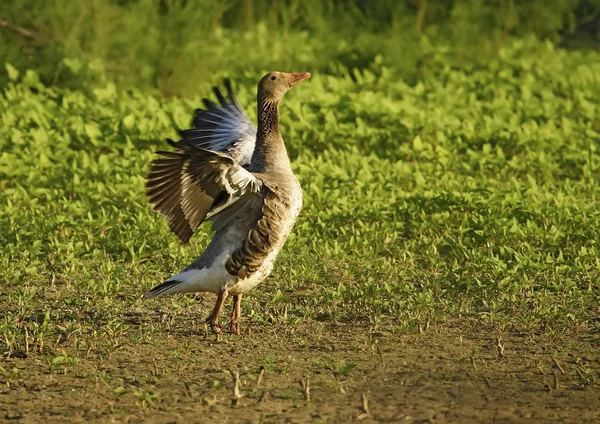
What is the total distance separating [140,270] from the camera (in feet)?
23.3

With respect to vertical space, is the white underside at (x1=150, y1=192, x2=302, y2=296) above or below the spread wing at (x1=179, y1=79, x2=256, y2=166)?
below

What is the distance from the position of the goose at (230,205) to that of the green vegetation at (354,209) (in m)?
0.30

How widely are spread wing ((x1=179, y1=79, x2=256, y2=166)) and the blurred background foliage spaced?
4.16m

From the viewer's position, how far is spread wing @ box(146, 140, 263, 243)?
5.48m

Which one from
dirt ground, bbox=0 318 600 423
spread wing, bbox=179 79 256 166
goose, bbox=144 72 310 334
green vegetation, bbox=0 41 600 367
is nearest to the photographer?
dirt ground, bbox=0 318 600 423

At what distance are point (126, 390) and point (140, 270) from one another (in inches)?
89.6

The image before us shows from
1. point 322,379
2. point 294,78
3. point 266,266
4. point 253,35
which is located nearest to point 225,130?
point 294,78

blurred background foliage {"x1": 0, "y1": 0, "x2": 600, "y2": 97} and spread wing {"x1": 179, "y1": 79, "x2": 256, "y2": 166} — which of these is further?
blurred background foliage {"x1": 0, "y1": 0, "x2": 600, "y2": 97}

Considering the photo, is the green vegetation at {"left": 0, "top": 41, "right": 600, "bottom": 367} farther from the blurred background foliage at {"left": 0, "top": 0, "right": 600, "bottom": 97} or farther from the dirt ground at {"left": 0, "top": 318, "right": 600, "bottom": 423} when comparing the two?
the blurred background foliage at {"left": 0, "top": 0, "right": 600, "bottom": 97}

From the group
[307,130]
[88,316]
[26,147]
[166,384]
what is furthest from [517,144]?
[166,384]

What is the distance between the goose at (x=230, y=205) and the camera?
18.3ft

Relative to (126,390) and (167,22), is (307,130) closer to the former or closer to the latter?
(167,22)

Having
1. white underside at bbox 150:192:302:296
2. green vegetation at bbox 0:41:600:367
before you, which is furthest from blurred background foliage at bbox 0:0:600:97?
white underside at bbox 150:192:302:296

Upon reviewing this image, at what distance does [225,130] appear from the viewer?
7.14m
